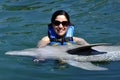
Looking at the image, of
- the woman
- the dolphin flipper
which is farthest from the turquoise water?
the woman

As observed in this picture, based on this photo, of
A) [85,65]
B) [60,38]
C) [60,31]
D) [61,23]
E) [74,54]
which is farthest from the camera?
[60,38]

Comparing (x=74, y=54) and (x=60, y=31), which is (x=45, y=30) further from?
(x=74, y=54)

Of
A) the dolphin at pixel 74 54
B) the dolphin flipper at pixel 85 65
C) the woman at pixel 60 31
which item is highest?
the woman at pixel 60 31

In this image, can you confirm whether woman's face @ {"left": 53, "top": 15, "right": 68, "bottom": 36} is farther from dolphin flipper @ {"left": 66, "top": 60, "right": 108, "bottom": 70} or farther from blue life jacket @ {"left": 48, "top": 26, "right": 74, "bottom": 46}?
dolphin flipper @ {"left": 66, "top": 60, "right": 108, "bottom": 70}

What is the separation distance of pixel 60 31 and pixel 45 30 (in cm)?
257

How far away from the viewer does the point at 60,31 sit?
28.5ft

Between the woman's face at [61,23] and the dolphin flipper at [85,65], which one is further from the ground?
the woman's face at [61,23]

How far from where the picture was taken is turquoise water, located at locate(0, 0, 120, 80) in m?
7.64

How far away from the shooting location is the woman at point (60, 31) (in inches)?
336

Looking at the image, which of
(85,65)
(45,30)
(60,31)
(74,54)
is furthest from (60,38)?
(45,30)

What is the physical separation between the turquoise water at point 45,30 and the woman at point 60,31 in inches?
35.5

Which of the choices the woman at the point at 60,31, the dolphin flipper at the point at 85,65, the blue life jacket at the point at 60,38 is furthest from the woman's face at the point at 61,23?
the dolphin flipper at the point at 85,65

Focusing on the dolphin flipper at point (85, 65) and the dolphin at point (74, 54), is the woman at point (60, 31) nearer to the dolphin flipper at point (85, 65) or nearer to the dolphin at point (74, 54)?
the dolphin at point (74, 54)

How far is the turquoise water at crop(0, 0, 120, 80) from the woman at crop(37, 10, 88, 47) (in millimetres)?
901
